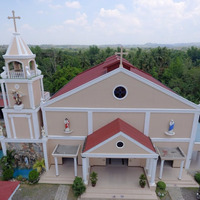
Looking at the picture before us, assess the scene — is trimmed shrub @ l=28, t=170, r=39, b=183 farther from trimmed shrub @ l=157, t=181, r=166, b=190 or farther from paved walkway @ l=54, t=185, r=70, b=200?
trimmed shrub @ l=157, t=181, r=166, b=190

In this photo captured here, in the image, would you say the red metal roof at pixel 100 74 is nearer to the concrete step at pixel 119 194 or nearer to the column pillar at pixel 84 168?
the column pillar at pixel 84 168

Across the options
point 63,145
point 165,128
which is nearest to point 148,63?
point 165,128

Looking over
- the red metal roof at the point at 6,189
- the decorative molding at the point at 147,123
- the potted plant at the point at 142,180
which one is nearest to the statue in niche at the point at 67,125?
the red metal roof at the point at 6,189

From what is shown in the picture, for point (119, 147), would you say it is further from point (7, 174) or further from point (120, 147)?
point (7, 174)

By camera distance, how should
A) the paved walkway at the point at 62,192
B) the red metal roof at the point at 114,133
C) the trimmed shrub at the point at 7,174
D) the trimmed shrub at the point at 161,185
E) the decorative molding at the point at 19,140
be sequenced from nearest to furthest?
the red metal roof at the point at 114,133, the paved walkway at the point at 62,192, the trimmed shrub at the point at 161,185, the trimmed shrub at the point at 7,174, the decorative molding at the point at 19,140

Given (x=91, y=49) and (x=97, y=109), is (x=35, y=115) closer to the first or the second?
(x=97, y=109)

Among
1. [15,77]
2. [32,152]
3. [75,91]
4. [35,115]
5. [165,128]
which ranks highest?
[15,77]

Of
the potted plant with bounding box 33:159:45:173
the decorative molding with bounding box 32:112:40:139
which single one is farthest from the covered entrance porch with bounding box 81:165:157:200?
the decorative molding with bounding box 32:112:40:139

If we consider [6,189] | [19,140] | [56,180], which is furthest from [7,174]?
[56,180]
